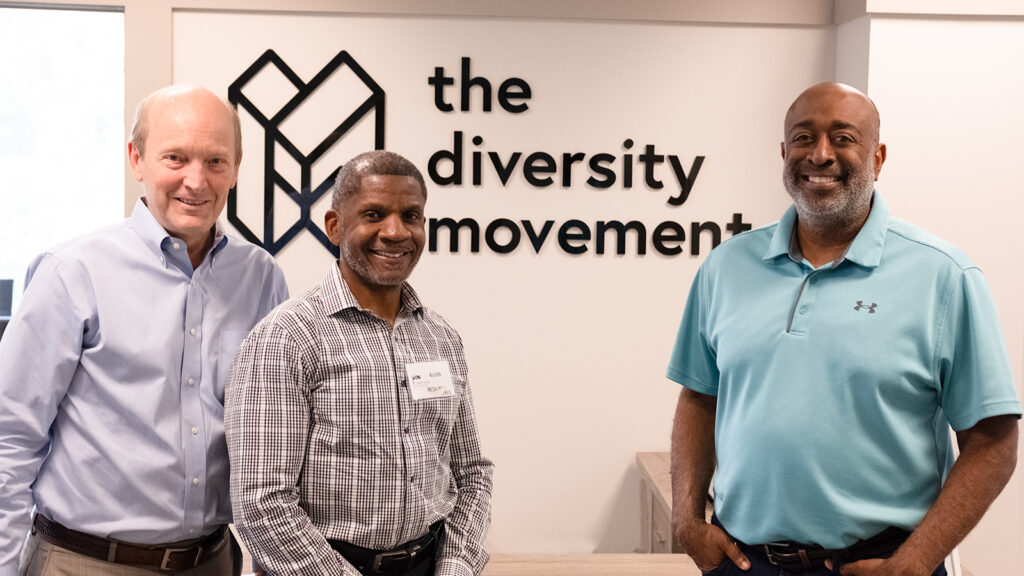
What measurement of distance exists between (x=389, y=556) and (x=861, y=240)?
117cm

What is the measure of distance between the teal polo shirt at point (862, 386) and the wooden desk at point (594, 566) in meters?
1.15

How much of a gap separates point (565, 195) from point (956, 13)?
192 centimetres

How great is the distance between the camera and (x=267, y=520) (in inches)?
62.4

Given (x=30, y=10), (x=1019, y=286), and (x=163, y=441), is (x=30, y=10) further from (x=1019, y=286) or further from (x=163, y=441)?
(x=1019, y=286)

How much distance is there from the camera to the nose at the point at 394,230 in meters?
1.72

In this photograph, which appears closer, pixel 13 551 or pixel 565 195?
pixel 13 551

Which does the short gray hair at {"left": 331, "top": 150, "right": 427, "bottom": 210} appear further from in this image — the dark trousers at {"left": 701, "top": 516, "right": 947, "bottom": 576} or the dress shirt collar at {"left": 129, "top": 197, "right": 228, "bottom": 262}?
the dark trousers at {"left": 701, "top": 516, "right": 947, "bottom": 576}

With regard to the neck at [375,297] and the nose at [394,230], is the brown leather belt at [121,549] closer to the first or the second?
the neck at [375,297]

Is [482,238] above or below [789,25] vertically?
below

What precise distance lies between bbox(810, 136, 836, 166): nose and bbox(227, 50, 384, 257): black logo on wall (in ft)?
8.38

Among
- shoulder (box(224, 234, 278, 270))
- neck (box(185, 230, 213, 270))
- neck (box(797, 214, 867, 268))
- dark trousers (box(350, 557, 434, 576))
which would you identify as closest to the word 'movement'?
shoulder (box(224, 234, 278, 270))

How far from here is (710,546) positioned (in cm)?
182

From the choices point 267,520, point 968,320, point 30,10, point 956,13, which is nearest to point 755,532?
point 968,320

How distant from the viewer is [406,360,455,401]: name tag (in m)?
1.74
